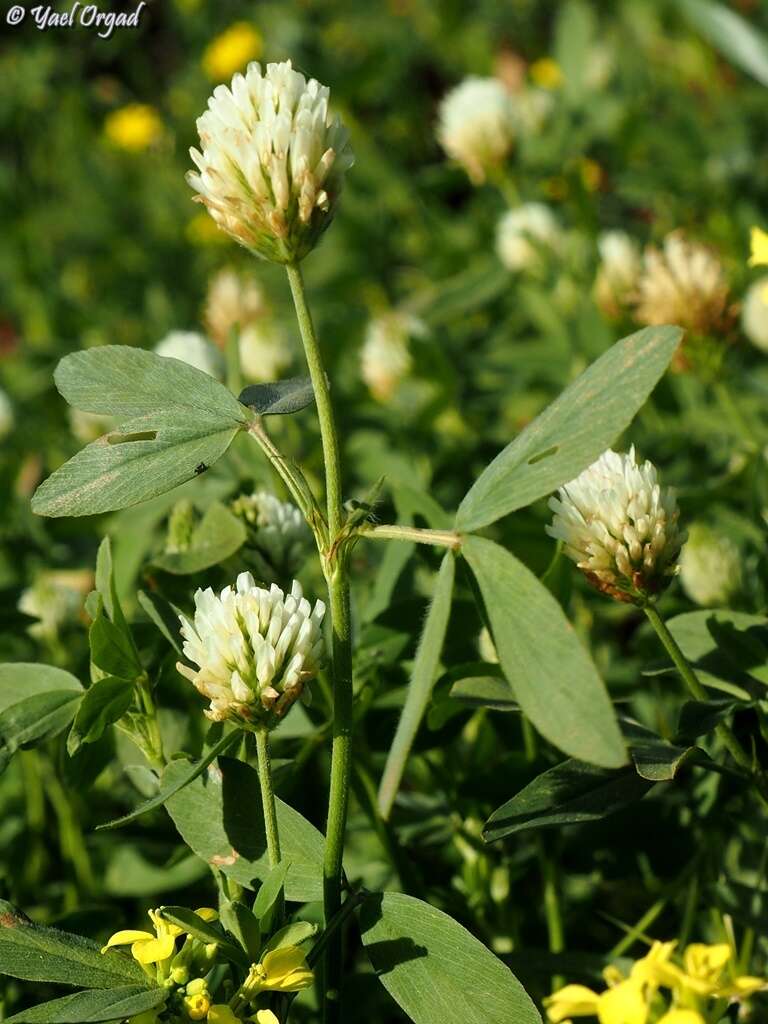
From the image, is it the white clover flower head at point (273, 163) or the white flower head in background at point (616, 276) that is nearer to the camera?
the white clover flower head at point (273, 163)

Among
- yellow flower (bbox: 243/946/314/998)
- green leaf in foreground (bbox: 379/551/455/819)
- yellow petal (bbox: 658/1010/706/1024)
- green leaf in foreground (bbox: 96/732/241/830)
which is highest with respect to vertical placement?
green leaf in foreground (bbox: 379/551/455/819)

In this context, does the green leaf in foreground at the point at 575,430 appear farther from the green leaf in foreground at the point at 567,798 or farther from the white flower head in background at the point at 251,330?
the white flower head in background at the point at 251,330

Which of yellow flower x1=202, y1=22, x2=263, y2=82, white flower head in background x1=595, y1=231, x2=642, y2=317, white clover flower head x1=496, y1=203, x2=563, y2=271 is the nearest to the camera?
white flower head in background x1=595, y1=231, x2=642, y2=317

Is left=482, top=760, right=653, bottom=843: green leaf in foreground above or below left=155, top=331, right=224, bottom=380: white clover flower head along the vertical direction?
below

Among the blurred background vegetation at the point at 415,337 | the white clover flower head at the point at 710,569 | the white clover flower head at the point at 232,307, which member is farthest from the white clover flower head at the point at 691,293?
the white clover flower head at the point at 232,307

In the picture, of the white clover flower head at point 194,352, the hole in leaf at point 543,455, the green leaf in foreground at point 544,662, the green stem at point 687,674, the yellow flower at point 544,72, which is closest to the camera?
the green leaf in foreground at point 544,662

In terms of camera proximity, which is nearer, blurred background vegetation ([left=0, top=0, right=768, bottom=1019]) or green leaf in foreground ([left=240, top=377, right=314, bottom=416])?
green leaf in foreground ([left=240, top=377, right=314, bottom=416])

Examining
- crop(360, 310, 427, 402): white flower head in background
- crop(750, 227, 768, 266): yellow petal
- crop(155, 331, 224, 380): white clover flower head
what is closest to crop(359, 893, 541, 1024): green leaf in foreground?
crop(750, 227, 768, 266): yellow petal

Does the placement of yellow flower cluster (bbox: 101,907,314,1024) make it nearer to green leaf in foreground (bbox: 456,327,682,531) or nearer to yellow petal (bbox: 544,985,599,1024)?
yellow petal (bbox: 544,985,599,1024)
